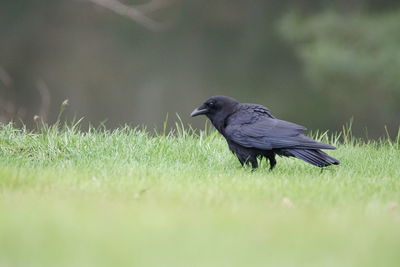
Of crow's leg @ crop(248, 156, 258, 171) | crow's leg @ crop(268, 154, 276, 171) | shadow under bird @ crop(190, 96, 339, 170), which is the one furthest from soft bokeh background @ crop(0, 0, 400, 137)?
crow's leg @ crop(248, 156, 258, 171)

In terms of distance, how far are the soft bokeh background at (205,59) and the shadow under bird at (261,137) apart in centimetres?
862

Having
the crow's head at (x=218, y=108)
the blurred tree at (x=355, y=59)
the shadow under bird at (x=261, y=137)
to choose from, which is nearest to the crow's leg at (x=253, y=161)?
the shadow under bird at (x=261, y=137)

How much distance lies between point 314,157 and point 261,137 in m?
0.55

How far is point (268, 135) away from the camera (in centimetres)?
579

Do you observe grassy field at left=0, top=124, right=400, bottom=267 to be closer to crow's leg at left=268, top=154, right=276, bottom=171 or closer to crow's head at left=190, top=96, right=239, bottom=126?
crow's leg at left=268, top=154, right=276, bottom=171

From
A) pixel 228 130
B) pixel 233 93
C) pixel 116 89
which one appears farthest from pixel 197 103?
pixel 228 130

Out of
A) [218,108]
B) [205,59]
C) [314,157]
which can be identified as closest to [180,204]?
[314,157]

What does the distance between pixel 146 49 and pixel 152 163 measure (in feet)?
Result: 53.5

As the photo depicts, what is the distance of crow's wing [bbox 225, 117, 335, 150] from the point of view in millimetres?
5660

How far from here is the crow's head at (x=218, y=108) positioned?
6.34 metres

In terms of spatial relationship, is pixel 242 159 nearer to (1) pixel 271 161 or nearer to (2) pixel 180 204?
(1) pixel 271 161

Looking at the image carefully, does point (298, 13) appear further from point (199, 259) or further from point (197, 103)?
point (199, 259)

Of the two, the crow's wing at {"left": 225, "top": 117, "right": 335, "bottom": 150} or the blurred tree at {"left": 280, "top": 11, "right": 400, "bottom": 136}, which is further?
the blurred tree at {"left": 280, "top": 11, "right": 400, "bottom": 136}

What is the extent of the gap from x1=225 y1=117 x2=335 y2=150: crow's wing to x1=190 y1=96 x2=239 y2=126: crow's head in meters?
0.30
